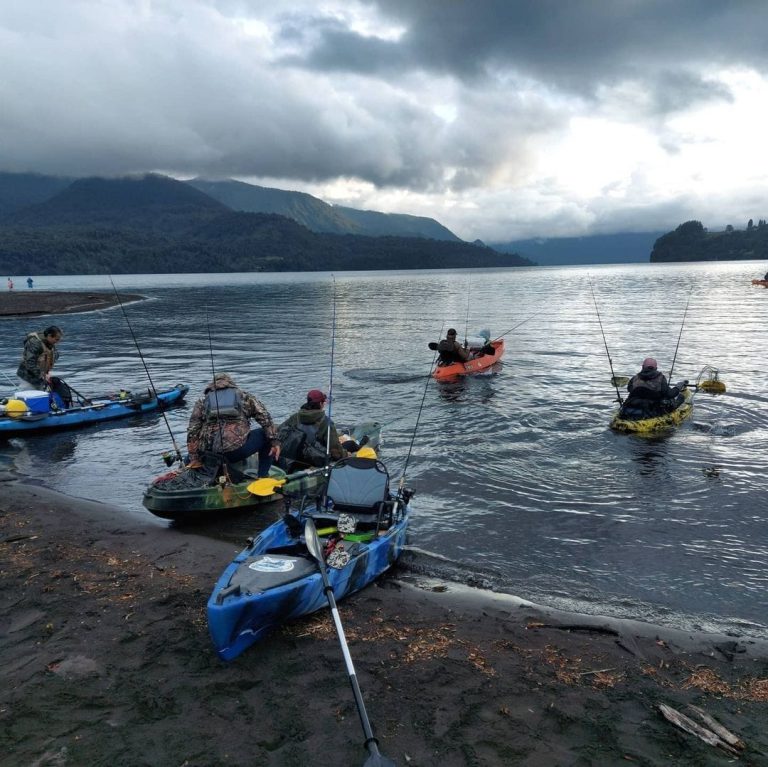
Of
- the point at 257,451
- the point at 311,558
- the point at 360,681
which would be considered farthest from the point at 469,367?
the point at 360,681

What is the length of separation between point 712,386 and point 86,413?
23.2 meters

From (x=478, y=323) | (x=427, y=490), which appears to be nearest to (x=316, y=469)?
(x=427, y=490)

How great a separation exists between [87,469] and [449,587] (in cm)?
1107

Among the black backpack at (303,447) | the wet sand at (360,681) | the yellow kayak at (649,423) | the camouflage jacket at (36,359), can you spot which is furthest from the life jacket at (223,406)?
the yellow kayak at (649,423)

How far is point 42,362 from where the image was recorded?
17.8 meters

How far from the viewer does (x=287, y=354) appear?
3459cm

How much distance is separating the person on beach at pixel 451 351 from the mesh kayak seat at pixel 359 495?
16657 millimetres

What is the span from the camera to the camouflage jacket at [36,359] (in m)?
17.3

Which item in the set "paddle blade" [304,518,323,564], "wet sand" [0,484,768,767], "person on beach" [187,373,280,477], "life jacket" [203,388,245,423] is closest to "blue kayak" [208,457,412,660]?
"paddle blade" [304,518,323,564]

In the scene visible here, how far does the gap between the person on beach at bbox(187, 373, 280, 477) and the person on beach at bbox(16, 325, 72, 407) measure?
935 centimetres

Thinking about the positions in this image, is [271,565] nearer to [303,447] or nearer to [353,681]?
[353,681]

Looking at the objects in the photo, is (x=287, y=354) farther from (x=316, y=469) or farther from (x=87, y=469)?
(x=316, y=469)

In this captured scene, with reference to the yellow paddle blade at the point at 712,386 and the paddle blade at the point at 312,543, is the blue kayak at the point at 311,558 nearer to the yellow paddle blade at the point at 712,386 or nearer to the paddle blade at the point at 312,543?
the paddle blade at the point at 312,543

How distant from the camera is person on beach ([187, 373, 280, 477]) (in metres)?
10.5
